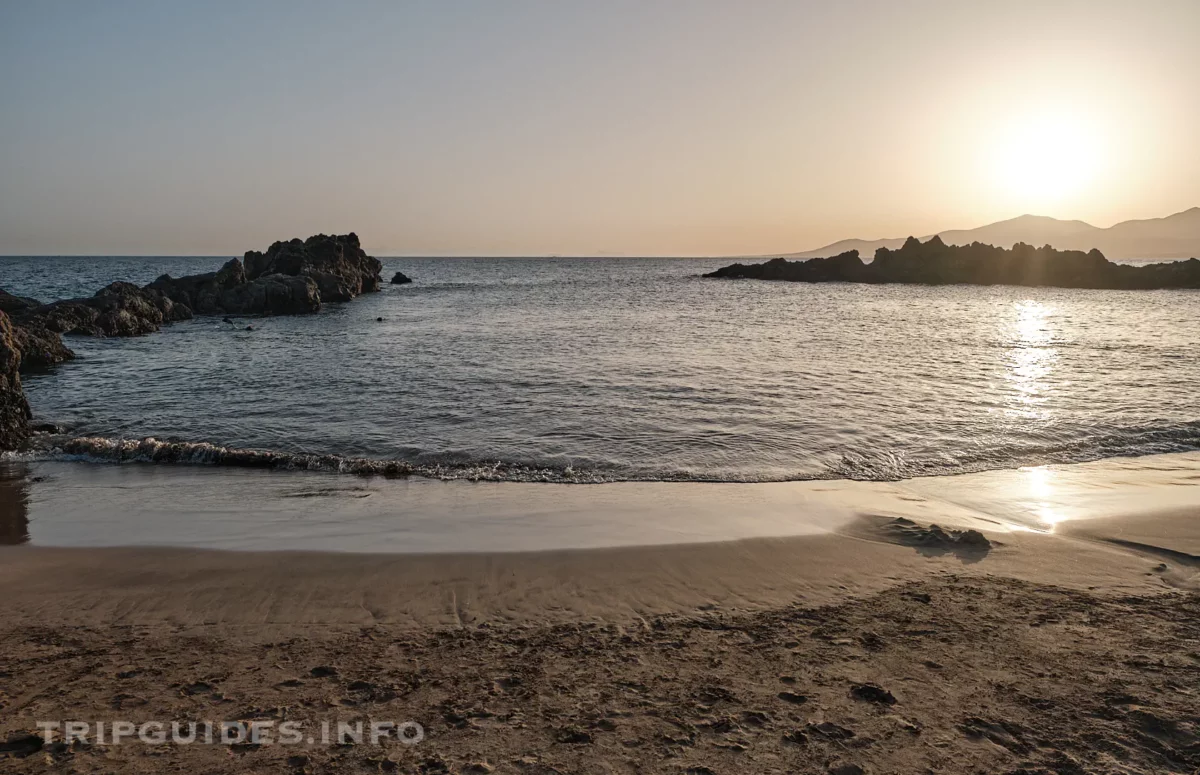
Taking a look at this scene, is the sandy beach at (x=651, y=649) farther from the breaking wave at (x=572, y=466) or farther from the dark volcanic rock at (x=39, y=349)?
the dark volcanic rock at (x=39, y=349)

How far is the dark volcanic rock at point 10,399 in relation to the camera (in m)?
12.1

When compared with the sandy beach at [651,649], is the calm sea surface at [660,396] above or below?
above

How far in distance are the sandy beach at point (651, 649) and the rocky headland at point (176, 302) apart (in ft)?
24.7

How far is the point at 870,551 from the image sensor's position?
24.3 feet

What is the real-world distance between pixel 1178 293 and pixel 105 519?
270 feet

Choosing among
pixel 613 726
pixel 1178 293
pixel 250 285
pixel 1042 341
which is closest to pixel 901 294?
pixel 1178 293

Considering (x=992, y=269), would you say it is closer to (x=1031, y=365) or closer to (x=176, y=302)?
(x=1031, y=365)

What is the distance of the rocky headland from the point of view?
12.7 m

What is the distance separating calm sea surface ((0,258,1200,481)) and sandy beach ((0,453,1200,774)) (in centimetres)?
345

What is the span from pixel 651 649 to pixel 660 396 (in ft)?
38.7

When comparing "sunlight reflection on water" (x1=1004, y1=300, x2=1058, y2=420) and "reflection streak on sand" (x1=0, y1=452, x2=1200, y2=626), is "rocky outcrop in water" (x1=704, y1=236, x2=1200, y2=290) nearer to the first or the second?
"sunlight reflection on water" (x1=1004, y1=300, x2=1058, y2=420)

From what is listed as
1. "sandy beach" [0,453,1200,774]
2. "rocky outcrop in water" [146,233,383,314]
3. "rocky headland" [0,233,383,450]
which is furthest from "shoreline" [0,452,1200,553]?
"rocky outcrop in water" [146,233,383,314]

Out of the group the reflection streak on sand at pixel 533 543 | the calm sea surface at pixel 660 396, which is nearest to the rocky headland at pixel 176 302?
the calm sea surface at pixel 660 396

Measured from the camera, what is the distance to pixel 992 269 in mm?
83438
